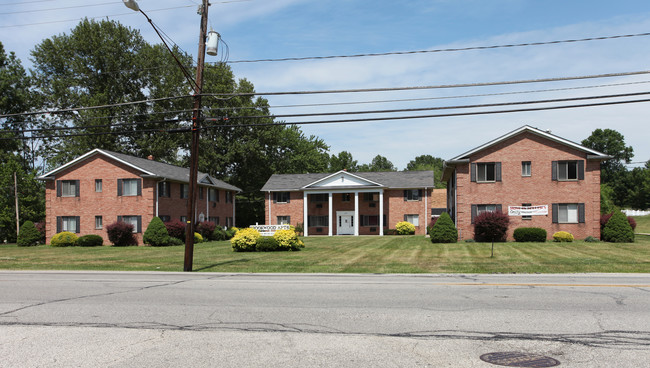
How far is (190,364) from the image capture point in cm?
598

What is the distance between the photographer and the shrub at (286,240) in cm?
2742

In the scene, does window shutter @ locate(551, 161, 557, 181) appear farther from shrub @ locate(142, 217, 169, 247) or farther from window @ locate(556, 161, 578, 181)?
shrub @ locate(142, 217, 169, 247)

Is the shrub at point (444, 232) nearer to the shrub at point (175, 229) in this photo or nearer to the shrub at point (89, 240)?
the shrub at point (175, 229)

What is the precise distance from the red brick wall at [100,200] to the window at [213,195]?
8.19 metres

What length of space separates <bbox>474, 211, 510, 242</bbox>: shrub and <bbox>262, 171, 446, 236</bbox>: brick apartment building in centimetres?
1606

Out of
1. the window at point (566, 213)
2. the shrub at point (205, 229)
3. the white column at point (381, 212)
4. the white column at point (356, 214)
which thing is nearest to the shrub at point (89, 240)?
the shrub at point (205, 229)

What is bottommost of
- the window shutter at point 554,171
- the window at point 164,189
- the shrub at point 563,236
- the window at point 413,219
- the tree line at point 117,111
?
the shrub at point 563,236

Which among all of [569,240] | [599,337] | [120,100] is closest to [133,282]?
[599,337]

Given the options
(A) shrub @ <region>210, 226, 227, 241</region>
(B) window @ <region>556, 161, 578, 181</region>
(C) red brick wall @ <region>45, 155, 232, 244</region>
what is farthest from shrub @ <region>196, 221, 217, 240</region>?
(B) window @ <region>556, 161, 578, 181</region>

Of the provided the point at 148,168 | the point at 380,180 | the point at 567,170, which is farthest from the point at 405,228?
the point at 148,168

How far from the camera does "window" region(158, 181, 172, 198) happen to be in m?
39.9

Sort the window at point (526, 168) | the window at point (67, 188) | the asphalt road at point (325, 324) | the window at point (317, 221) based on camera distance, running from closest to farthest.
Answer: the asphalt road at point (325, 324)
the window at point (526, 168)
the window at point (67, 188)
the window at point (317, 221)

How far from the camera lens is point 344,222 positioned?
53250mm

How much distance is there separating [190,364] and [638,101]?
15831 mm
